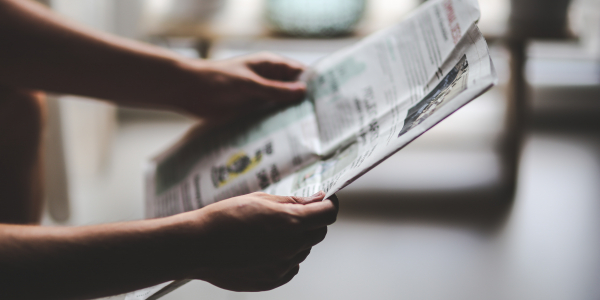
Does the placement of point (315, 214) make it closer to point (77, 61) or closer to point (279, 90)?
point (279, 90)

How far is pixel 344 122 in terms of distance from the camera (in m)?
0.40

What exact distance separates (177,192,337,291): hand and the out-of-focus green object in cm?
53

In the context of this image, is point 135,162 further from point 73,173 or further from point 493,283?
point 493,283

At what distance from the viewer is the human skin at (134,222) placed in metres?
0.28

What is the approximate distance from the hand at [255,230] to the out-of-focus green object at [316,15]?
528mm

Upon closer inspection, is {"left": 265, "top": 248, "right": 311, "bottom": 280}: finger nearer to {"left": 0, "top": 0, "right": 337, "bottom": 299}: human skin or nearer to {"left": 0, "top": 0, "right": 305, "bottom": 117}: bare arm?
{"left": 0, "top": 0, "right": 337, "bottom": 299}: human skin

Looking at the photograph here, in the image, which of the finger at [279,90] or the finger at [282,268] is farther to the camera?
the finger at [279,90]

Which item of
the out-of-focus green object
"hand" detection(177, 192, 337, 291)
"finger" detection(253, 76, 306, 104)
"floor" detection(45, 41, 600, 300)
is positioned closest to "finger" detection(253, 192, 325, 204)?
"hand" detection(177, 192, 337, 291)

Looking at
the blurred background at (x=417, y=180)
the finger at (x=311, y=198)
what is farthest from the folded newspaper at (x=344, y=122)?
the blurred background at (x=417, y=180)

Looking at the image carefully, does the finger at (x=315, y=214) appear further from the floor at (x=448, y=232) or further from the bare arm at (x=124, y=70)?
the floor at (x=448, y=232)

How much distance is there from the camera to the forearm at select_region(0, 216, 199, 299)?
0.27 m

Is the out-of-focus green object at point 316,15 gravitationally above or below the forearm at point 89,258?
above

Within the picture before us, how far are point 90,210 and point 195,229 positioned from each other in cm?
62

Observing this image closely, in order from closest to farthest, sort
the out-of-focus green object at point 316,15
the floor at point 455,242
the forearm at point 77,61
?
1. the forearm at point 77,61
2. the floor at point 455,242
3. the out-of-focus green object at point 316,15
